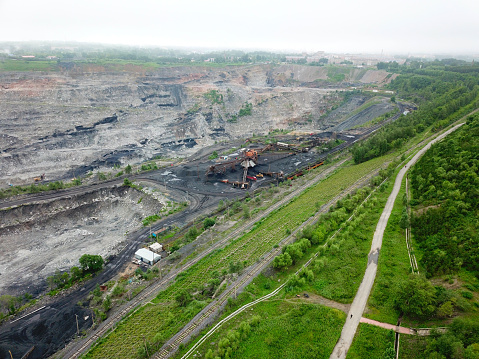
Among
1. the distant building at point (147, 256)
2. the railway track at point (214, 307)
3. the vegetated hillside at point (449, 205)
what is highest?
the vegetated hillside at point (449, 205)

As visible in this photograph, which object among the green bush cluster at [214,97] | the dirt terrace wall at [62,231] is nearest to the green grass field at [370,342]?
the dirt terrace wall at [62,231]

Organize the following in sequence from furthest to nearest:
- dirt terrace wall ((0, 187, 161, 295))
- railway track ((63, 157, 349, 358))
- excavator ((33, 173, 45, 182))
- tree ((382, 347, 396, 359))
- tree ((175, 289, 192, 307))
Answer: excavator ((33, 173, 45, 182))
dirt terrace wall ((0, 187, 161, 295))
tree ((175, 289, 192, 307))
railway track ((63, 157, 349, 358))
tree ((382, 347, 396, 359))

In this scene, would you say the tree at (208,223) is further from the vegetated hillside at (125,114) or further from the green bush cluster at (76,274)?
the vegetated hillside at (125,114)

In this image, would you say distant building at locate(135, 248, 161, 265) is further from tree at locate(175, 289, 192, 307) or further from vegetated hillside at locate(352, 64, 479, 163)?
vegetated hillside at locate(352, 64, 479, 163)

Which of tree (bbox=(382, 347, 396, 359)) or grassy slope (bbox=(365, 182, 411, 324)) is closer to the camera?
tree (bbox=(382, 347, 396, 359))

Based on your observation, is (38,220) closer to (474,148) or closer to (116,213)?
(116,213)

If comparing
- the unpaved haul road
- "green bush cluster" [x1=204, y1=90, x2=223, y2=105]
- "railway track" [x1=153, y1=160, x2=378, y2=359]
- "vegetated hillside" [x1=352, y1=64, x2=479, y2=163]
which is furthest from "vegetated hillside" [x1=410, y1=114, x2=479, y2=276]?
"green bush cluster" [x1=204, y1=90, x2=223, y2=105]
